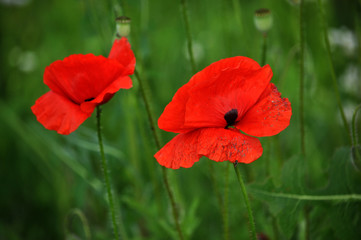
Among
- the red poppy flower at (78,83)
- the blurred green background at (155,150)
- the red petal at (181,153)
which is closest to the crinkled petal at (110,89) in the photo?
the red poppy flower at (78,83)

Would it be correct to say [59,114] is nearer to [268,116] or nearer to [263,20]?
[268,116]

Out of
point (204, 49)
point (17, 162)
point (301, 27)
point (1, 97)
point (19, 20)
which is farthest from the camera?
point (19, 20)

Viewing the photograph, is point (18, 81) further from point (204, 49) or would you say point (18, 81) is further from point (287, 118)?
point (287, 118)

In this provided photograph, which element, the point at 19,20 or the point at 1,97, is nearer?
the point at 1,97

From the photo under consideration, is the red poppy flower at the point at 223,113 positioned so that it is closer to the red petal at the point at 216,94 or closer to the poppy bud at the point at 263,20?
the red petal at the point at 216,94

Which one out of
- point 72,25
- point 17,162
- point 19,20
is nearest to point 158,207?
point 17,162

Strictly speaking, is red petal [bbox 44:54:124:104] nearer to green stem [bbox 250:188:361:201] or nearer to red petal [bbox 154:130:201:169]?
red petal [bbox 154:130:201:169]

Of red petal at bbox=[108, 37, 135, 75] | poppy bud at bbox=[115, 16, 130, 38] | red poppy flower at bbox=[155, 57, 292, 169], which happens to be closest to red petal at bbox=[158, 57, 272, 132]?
red poppy flower at bbox=[155, 57, 292, 169]
